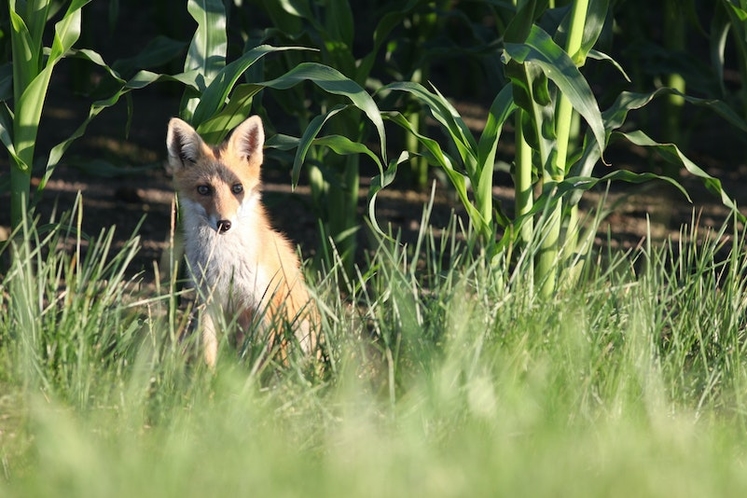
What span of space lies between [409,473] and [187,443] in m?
0.65

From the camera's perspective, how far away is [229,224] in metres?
4.38

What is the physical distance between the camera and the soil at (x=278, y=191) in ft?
20.8

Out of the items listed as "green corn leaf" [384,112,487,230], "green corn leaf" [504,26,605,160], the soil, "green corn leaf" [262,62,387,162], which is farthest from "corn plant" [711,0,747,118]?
"green corn leaf" [262,62,387,162]

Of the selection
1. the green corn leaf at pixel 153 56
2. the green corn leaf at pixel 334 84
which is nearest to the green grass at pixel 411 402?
the green corn leaf at pixel 334 84

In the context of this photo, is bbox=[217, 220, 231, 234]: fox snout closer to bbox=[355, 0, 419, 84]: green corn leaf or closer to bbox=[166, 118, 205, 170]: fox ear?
bbox=[166, 118, 205, 170]: fox ear

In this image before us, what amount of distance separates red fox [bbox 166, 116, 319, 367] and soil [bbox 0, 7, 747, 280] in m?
0.90

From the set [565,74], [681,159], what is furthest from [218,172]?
[681,159]

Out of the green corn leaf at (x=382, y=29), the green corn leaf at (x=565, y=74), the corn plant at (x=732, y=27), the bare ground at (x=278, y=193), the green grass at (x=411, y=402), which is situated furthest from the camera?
the bare ground at (x=278, y=193)

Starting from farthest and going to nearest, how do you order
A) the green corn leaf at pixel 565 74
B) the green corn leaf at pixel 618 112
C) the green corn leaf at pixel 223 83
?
the green corn leaf at pixel 618 112 → the green corn leaf at pixel 223 83 → the green corn leaf at pixel 565 74

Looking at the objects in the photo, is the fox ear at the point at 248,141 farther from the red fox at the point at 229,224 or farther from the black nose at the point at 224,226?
the black nose at the point at 224,226

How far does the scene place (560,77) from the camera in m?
3.75

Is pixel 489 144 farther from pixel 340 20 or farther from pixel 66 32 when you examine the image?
pixel 66 32

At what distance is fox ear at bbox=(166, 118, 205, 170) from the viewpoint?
166 inches

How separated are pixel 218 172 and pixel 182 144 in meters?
0.19
